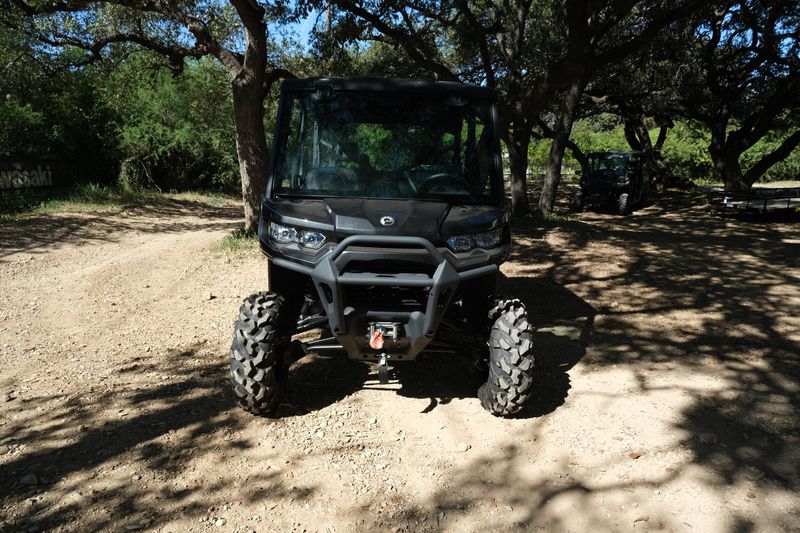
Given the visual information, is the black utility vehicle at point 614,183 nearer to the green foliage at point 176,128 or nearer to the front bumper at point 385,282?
the green foliage at point 176,128

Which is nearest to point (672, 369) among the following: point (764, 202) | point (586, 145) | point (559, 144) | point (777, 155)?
point (559, 144)

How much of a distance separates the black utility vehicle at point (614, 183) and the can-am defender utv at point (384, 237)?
17622 millimetres

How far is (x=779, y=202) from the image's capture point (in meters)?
15.2

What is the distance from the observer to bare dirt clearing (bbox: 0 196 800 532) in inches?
127

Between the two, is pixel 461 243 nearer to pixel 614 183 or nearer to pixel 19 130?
pixel 19 130

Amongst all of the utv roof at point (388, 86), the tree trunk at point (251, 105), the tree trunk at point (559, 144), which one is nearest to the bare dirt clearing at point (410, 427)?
the utv roof at point (388, 86)

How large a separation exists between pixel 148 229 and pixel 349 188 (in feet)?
35.4

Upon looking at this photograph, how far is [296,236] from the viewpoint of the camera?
387 cm

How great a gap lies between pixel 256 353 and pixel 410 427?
3.79 feet

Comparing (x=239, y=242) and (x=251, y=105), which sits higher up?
(x=251, y=105)

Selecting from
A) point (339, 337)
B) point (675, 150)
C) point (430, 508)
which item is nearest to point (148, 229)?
point (339, 337)

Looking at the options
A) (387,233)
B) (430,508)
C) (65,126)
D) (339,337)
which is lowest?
(430,508)

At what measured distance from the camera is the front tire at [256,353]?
3941mm

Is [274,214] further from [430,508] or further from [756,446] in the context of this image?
[756,446]
